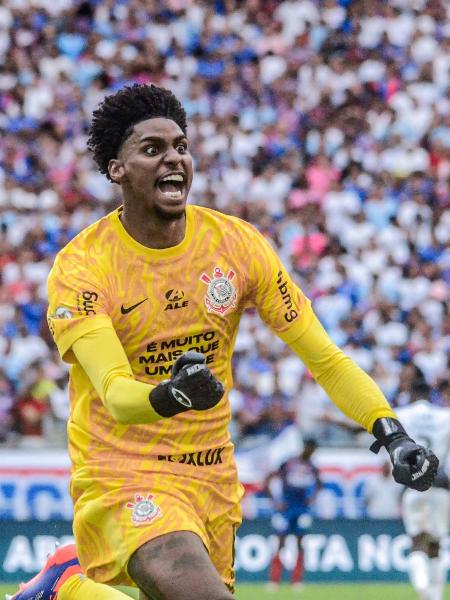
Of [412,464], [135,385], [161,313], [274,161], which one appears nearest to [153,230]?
[161,313]

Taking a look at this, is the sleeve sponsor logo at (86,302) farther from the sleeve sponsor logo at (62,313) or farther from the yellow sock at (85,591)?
the yellow sock at (85,591)

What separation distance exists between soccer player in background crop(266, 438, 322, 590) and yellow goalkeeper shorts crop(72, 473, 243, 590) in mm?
9145

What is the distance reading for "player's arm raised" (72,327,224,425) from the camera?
5.12 meters

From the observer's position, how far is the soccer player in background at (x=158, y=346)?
5.70 metres

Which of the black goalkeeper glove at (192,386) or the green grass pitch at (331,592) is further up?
the black goalkeeper glove at (192,386)

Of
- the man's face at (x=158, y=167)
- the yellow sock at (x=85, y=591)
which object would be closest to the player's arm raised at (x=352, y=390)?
the man's face at (x=158, y=167)

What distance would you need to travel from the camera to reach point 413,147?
20438mm

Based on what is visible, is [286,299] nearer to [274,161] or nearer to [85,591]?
[85,591]

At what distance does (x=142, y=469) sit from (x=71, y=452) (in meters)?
0.35

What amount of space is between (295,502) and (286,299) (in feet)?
30.6

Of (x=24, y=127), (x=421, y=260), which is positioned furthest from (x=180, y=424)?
(x=24, y=127)

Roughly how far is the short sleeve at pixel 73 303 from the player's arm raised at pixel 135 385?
0.05 metres

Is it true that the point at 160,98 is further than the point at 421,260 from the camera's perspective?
No

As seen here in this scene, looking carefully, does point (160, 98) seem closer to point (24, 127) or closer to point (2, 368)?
point (2, 368)
